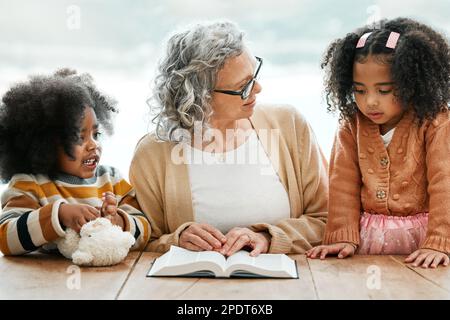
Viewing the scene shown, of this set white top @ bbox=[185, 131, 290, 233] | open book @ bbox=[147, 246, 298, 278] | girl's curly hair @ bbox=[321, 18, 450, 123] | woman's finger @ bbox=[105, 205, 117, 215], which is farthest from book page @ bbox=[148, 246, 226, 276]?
girl's curly hair @ bbox=[321, 18, 450, 123]

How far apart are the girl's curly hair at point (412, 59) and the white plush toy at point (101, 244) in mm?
819

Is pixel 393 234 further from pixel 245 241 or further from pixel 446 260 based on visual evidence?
pixel 245 241

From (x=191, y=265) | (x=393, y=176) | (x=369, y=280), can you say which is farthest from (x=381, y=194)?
(x=191, y=265)

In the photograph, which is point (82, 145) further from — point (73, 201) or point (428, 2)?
point (428, 2)

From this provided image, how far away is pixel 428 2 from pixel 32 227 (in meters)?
1.82

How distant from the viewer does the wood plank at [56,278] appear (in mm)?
1718

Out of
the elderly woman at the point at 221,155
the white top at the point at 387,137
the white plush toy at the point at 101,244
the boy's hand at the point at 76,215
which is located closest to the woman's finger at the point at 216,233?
the elderly woman at the point at 221,155

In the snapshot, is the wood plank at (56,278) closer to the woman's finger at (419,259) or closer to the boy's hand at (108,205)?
the boy's hand at (108,205)

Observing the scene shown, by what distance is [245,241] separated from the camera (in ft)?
6.63

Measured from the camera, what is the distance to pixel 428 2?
2.84m

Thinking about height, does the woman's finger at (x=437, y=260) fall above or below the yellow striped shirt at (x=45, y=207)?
below

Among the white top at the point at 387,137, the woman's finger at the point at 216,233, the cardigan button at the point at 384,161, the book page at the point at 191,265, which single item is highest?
the white top at the point at 387,137

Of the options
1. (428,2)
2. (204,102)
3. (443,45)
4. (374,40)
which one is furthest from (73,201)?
(428,2)

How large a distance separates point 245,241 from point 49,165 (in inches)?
24.7
